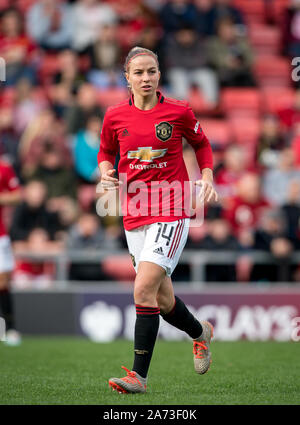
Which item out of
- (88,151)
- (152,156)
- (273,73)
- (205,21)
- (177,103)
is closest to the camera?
(152,156)

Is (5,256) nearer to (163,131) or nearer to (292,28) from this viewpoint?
(163,131)

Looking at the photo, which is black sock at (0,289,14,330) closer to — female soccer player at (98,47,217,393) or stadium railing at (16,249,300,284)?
stadium railing at (16,249,300,284)

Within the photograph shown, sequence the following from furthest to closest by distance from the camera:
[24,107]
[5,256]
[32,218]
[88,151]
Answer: [24,107]
[88,151]
[32,218]
[5,256]

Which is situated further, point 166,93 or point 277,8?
point 277,8

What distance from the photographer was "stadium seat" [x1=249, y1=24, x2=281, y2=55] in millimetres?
17578

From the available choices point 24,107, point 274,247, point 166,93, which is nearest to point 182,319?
point 274,247

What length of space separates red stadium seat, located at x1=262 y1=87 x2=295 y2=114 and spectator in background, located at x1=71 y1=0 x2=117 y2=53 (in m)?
3.16

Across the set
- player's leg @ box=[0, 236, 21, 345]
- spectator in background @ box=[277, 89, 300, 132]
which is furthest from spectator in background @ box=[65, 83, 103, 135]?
player's leg @ box=[0, 236, 21, 345]

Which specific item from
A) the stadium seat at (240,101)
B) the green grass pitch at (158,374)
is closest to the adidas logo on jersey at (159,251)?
the green grass pitch at (158,374)

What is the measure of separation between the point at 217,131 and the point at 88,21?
10.4 feet

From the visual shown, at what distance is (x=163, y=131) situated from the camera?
5934mm

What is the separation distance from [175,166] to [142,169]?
23 cm
